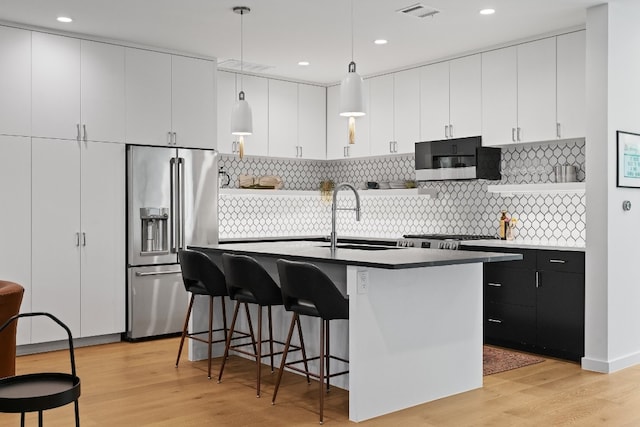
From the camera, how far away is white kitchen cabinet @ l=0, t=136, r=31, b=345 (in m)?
5.48

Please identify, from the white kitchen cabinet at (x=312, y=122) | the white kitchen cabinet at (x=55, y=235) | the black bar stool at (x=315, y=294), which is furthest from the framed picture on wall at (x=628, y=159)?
the white kitchen cabinet at (x=55, y=235)

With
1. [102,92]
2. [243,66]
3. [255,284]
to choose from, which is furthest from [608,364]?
[102,92]

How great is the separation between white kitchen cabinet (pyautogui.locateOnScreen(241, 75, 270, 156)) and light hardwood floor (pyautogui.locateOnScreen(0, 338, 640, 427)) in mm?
2861

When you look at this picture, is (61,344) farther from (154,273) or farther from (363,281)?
(363,281)

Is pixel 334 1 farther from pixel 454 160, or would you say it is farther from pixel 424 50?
pixel 454 160

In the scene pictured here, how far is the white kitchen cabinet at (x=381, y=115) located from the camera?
733 centimetres

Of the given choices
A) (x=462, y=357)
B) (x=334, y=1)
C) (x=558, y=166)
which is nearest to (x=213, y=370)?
(x=462, y=357)

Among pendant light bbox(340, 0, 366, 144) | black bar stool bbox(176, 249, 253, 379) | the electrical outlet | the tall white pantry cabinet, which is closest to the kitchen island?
the electrical outlet

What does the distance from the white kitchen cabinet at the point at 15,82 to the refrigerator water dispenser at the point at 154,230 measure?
124cm

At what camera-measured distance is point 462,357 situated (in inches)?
173

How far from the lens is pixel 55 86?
5.75 meters

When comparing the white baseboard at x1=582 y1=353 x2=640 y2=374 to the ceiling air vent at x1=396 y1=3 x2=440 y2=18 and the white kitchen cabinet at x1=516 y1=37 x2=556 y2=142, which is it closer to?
the white kitchen cabinet at x1=516 y1=37 x2=556 y2=142

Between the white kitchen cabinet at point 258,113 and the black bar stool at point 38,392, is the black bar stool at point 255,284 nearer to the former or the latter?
the black bar stool at point 38,392

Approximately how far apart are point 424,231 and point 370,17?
112 inches
